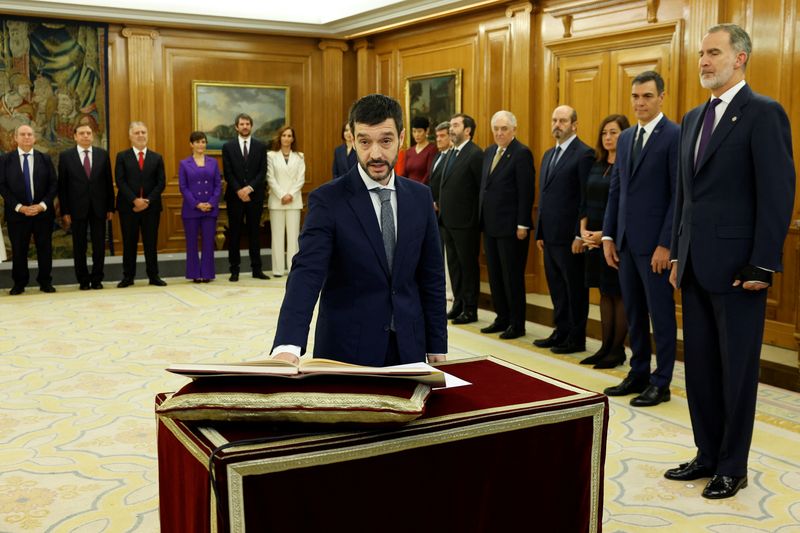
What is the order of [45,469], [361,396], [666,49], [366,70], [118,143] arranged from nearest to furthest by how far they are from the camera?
[361,396] → [45,469] → [666,49] → [118,143] → [366,70]

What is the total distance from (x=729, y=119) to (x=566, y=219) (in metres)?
2.80

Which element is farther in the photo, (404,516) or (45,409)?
(45,409)

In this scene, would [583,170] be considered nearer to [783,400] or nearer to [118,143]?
[783,400]

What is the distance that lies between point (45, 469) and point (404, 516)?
2504 mm

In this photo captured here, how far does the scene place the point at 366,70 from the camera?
1155 centimetres

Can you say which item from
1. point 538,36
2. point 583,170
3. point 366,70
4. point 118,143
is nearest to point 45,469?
point 583,170

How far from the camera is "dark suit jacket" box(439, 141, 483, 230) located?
740 cm

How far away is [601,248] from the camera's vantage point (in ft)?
18.7

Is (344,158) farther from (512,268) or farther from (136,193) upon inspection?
(512,268)

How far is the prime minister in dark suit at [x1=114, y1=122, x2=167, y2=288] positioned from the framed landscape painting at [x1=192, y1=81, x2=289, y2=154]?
1886 millimetres

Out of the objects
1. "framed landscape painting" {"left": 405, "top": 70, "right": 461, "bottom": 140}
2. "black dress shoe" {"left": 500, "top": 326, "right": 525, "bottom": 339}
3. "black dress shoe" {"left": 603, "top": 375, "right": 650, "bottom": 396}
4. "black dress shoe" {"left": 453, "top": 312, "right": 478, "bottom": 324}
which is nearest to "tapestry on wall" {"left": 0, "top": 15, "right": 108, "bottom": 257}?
"framed landscape painting" {"left": 405, "top": 70, "right": 461, "bottom": 140}

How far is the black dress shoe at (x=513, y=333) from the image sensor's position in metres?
6.84

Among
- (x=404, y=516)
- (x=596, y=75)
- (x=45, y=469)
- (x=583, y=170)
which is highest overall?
(x=596, y=75)

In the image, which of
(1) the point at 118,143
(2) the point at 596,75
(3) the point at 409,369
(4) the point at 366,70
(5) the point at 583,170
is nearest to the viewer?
(3) the point at 409,369
